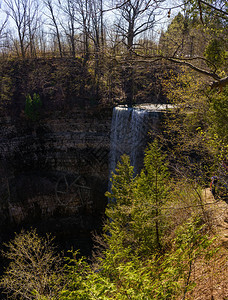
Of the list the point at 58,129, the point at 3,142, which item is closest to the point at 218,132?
the point at 58,129

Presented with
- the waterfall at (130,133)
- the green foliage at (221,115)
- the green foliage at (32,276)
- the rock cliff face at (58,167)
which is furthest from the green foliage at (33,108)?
the green foliage at (221,115)

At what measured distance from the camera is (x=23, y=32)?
25344 mm

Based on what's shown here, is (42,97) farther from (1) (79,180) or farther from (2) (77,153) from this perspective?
(1) (79,180)

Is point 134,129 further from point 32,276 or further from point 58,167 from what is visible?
point 32,276

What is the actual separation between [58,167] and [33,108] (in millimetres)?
6352

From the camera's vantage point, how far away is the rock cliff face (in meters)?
19.7

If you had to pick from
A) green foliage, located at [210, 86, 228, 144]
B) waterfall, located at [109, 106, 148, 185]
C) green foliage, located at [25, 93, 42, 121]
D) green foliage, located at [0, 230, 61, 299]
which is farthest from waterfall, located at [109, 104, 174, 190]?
green foliage, located at [25, 93, 42, 121]

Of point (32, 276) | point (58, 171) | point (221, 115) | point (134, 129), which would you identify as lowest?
point (58, 171)

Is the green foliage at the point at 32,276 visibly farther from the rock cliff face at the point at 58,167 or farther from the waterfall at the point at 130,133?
the rock cliff face at the point at 58,167

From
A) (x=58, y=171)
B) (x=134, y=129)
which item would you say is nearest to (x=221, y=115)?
(x=134, y=129)

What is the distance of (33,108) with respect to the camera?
2017 cm

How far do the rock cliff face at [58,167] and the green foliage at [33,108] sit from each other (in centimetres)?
74

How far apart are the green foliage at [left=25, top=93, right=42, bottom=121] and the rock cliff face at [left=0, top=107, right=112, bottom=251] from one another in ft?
2.43

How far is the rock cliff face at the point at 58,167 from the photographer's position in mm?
19734
